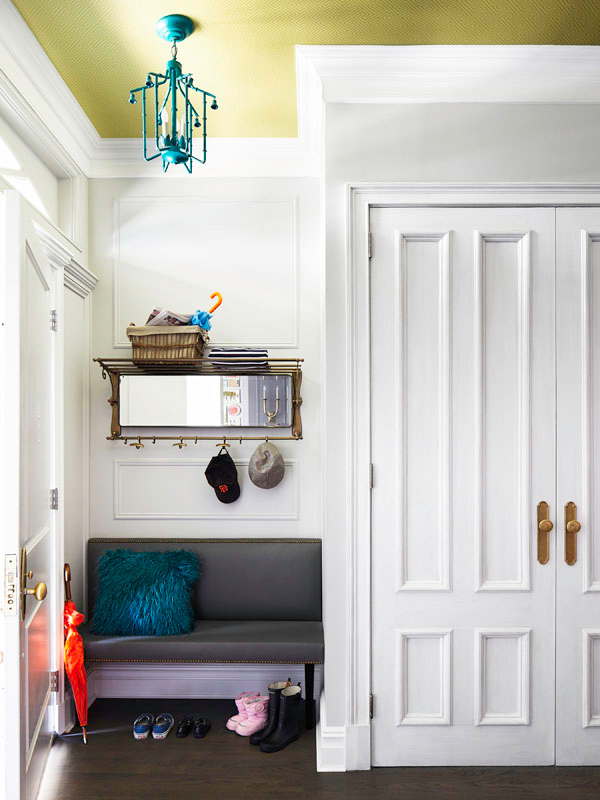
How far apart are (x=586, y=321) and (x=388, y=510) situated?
3.56ft

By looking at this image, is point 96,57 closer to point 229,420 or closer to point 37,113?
point 37,113

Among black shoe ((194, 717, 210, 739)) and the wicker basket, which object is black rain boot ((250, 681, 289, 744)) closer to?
black shoe ((194, 717, 210, 739))

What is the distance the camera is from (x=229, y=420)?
3076 mm

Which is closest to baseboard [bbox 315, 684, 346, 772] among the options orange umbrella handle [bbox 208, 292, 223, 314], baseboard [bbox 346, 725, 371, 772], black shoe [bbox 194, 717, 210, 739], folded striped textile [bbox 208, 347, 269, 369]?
baseboard [bbox 346, 725, 371, 772]

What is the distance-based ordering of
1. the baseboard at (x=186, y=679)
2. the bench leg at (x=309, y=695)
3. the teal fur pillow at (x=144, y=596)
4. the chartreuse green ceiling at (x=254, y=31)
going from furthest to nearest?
1. the baseboard at (x=186, y=679)
2. the teal fur pillow at (x=144, y=596)
3. the bench leg at (x=309, y=695)
4. the chartreuse green ceiling at (x=254, y=31)

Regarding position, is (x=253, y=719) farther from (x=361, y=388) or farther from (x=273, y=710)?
(x=361, y=388)

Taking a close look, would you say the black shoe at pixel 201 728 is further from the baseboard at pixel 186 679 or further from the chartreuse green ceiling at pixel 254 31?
the chartreuse green ceiling at pixel 254 31

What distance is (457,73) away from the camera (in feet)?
A: 7.86

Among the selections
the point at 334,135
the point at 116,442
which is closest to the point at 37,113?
the point at 334,135

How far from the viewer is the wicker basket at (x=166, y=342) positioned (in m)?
2.93

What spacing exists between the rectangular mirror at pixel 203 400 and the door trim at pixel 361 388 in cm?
67

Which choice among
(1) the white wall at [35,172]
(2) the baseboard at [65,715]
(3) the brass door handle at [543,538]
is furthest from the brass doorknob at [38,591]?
(3) the brass door handle at [543,538]

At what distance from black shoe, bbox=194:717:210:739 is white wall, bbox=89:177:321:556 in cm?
85

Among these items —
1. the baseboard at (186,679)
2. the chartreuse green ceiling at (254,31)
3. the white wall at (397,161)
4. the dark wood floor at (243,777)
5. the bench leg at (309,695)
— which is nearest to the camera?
the chartreuse green ceiling at (254,31)
